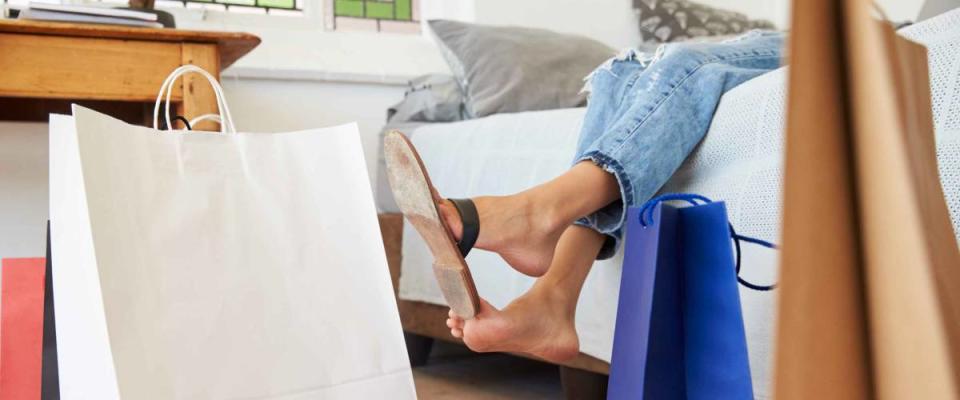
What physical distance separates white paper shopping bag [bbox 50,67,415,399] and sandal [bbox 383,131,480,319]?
6 centimetres

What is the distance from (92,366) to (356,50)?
1526mm

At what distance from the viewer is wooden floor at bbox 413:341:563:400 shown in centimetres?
181

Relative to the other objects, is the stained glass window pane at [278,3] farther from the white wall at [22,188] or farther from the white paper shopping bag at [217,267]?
the white paper shopping bag at [217,267]

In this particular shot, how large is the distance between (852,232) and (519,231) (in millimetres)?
810

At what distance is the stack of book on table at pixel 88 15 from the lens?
144 centimetres

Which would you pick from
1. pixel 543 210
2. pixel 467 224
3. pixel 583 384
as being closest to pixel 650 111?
pixel 543 210

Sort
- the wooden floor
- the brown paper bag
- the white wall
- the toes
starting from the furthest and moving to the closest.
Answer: the white wall → the wooden floor → the toes → the brown paper bag

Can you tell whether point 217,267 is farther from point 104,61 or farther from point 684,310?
point 104,61

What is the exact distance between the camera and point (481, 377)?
2.00 metres

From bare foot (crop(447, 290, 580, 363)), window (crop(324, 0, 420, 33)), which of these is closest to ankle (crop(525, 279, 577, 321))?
bare foot (crop(447, 290, 580, 363))

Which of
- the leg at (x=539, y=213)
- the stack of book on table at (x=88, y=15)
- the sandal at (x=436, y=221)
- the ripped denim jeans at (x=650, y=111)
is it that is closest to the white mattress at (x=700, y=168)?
the ripped denim jeans at (x=650, y=111)

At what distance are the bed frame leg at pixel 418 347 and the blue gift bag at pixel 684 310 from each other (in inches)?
47.0

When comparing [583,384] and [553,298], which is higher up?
[553,298]

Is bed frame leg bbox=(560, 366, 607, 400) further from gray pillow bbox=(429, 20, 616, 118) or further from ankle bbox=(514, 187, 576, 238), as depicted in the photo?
gray pillow bbox=(429, 20, 616, 118)
